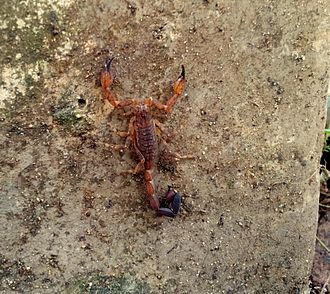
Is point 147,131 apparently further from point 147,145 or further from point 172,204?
point 172,204

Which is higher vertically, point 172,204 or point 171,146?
point 171,146

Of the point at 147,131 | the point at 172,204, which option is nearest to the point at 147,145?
the point at 147,131

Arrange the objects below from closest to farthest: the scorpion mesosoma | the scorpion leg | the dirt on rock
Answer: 1. the dirt on rock
2. the scorpion mesosoma
3. the scorpion leg

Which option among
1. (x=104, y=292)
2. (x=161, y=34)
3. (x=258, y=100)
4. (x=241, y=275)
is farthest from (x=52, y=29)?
(x=241, y=275)

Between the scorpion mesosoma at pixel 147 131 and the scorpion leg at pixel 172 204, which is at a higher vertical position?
the scorpion mesosoma at pixel 147 131

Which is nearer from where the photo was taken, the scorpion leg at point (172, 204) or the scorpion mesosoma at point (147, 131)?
the scorpion mesosoma at point (147, 131)

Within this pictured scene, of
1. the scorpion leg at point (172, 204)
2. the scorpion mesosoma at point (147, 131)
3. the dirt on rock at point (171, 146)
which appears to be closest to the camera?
the dirt on rock at point (171, 146)

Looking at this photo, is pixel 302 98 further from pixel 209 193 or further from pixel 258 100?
pixel 209 193
